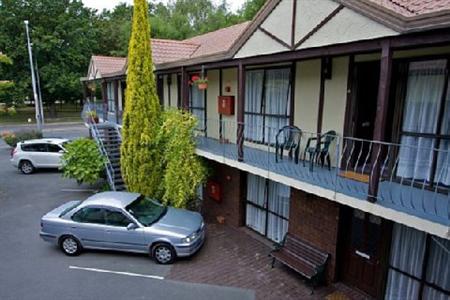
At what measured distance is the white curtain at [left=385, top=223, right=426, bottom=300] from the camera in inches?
248

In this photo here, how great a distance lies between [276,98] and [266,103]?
0.42 metres

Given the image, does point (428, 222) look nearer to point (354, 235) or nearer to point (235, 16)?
point (354, 235)

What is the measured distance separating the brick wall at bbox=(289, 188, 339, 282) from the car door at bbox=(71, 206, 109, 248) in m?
5.06

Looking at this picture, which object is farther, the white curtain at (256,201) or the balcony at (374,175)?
the white curtain at (256,201)

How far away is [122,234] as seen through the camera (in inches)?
345

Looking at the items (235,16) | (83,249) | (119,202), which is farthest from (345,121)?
(235,16)

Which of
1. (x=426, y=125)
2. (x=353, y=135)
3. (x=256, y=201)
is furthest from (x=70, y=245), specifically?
(x=426, y=125)

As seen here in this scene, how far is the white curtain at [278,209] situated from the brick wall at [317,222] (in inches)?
20.0

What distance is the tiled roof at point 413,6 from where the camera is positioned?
4.97 metres

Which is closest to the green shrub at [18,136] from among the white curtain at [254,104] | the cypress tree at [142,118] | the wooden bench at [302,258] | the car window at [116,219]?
the cypress tree at [142,118]

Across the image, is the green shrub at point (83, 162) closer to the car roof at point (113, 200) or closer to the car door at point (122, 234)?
the car roof at point (113, 200)

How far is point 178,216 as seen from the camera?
31.1 ft

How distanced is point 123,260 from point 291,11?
7429mm

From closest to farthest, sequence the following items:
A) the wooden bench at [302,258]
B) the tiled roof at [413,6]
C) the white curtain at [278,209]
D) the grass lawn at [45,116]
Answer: the tiled roof at [413,6] → the wooden bench at [302,258] → the white curtain at [278,209] → the grass lawn at [45,116]
